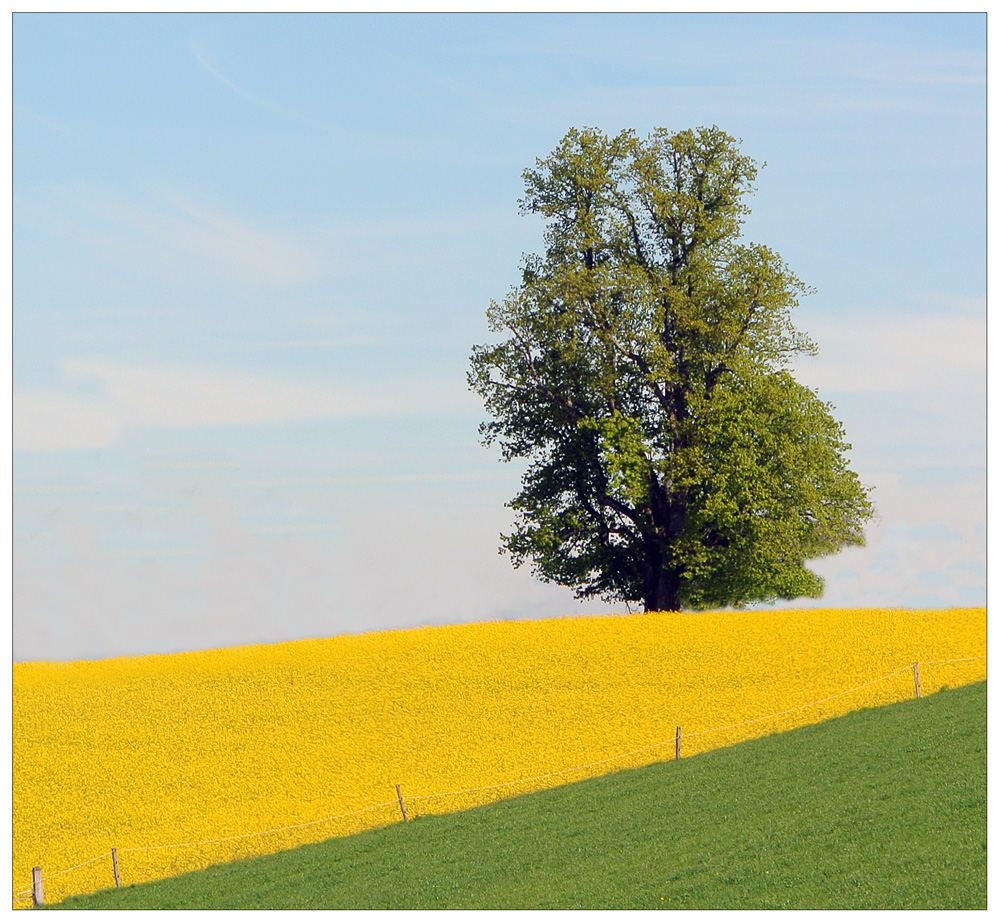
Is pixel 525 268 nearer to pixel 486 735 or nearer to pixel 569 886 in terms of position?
pixel 486 735

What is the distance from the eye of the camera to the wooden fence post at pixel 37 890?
25.8 metres

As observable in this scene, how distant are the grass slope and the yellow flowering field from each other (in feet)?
7.68

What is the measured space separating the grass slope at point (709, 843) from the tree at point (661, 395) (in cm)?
1337

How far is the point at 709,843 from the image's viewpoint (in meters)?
21.5

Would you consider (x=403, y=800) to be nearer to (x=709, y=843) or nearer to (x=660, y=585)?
(x=709, y=843)

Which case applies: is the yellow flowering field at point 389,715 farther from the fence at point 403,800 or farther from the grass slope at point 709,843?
the grass slope at point 709,843

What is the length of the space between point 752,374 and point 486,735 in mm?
17611

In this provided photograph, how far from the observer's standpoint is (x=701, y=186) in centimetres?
4353

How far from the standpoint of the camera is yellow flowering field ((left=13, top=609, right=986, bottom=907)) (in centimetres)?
2984

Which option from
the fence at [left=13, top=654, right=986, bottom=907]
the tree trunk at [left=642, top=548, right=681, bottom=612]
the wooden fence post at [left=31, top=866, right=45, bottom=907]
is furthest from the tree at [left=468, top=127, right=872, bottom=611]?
the wooden fence post at [left=31, top=866, right=45, bottom=907]

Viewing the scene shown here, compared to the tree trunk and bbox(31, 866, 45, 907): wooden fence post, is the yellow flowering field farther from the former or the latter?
the tree trunk

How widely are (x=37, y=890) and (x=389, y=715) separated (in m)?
12.8

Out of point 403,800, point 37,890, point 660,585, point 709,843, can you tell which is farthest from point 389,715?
point 709,843

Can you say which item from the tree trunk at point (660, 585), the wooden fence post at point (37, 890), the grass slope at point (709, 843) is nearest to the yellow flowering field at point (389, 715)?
the wooden fence post at point (37, 890)
